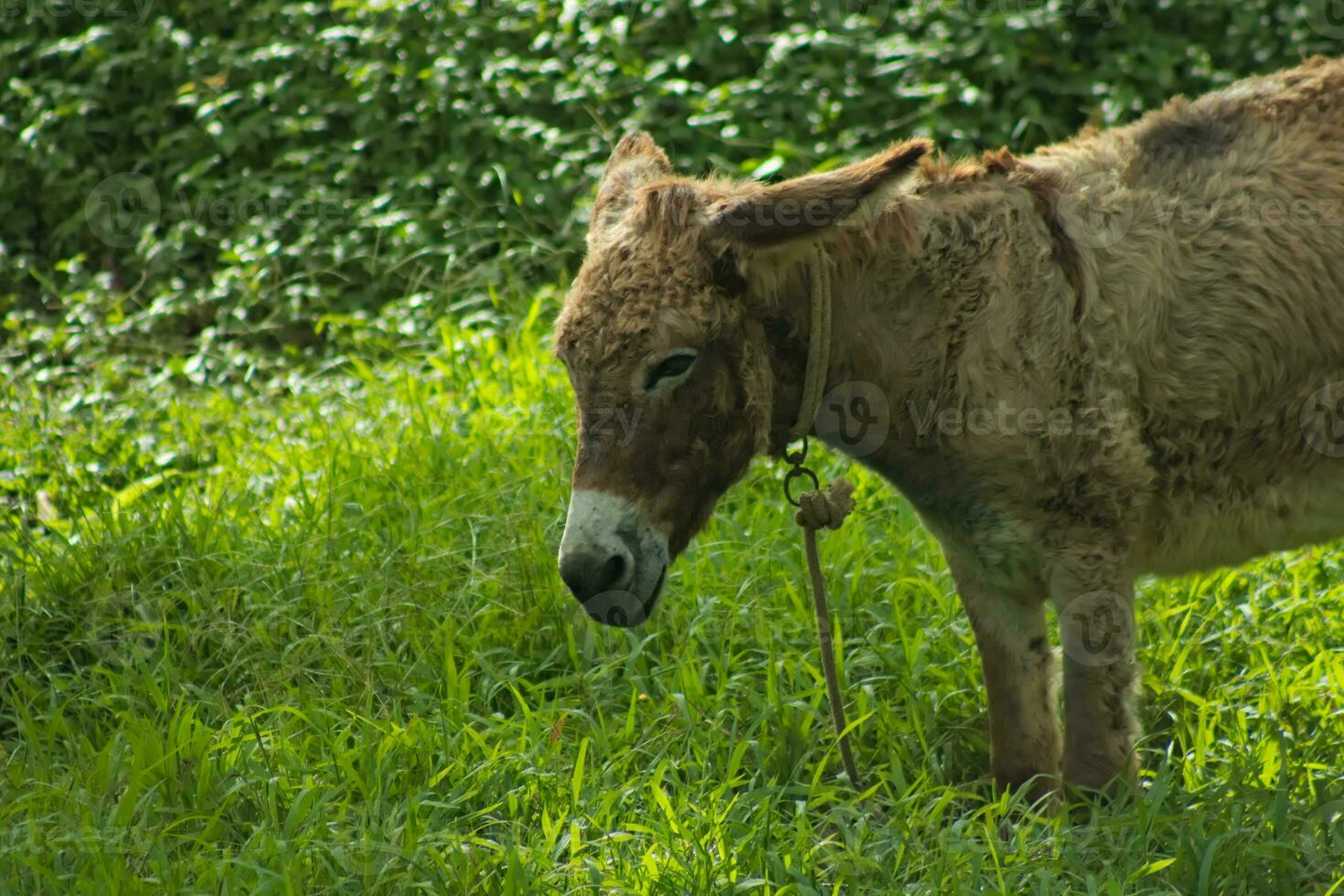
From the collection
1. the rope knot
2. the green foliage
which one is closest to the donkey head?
the rope knot

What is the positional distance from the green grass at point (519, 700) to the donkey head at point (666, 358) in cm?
64

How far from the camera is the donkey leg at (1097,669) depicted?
3098 mm

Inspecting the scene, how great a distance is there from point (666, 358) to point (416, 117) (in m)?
4.50

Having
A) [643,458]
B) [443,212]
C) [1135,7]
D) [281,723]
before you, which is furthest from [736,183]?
[1135,7]

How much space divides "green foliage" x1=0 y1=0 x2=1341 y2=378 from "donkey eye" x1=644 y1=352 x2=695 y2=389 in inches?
123

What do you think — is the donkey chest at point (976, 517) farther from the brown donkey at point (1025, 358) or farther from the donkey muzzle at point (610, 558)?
the donkey muzzle at point (610, 558)

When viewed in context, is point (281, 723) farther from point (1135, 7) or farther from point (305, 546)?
point (1135, 7)

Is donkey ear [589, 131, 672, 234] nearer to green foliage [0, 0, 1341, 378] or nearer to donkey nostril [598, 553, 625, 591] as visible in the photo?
donkey nostril [598, 553, 625, 591]

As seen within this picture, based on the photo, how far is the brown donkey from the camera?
2.94 m

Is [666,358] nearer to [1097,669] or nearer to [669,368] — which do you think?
[669,368]

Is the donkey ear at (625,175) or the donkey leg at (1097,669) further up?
the donkey ear at (625,175)

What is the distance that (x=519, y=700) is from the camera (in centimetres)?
357

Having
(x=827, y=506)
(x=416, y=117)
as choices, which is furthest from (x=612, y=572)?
(x=416, y=117)

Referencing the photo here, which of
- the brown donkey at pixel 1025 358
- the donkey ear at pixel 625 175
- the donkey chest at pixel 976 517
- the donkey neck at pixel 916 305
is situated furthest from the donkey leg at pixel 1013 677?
the donkey ear at pixel 625 175
